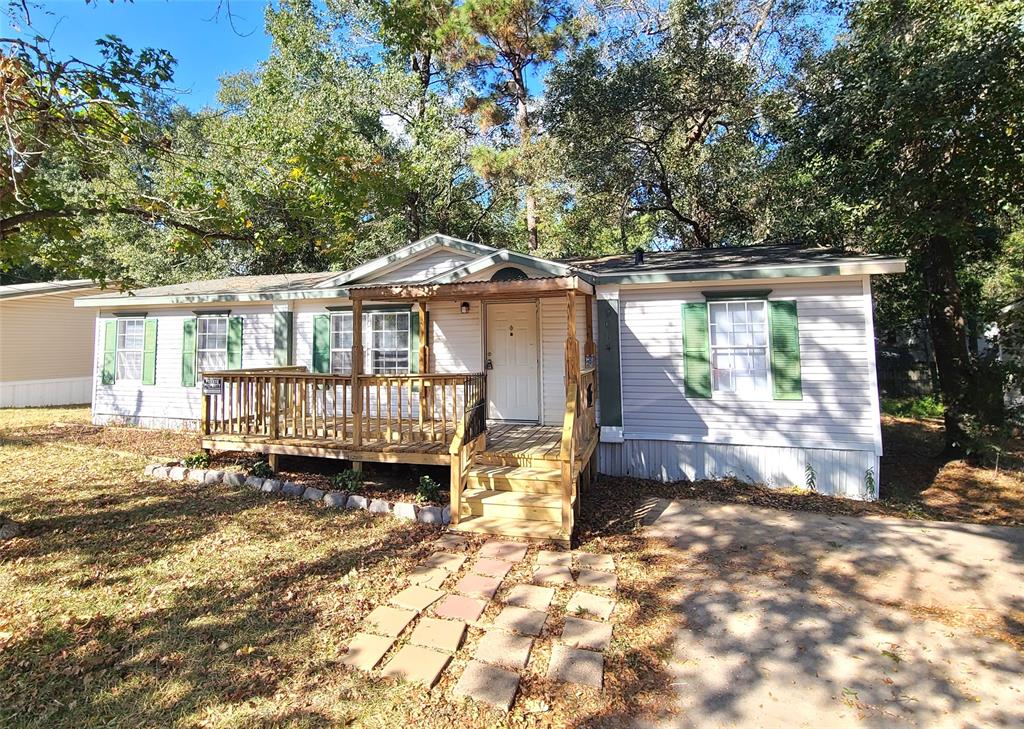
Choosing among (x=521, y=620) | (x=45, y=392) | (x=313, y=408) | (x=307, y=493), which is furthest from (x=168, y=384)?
(x=521, y=620)

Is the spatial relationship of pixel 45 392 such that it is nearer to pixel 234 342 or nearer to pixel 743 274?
pixel 234 342

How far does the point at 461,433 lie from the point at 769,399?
4625 mm

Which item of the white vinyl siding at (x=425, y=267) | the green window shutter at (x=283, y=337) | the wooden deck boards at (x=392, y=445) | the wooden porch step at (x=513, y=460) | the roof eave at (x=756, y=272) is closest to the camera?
the wooden porch step at (x=513, y=460)

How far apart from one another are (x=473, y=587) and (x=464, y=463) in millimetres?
1608

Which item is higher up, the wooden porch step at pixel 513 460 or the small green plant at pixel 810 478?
the wooden porch step at pixel 513 460

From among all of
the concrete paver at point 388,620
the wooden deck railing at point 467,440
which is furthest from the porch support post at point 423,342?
the concrete paver at point 388,620

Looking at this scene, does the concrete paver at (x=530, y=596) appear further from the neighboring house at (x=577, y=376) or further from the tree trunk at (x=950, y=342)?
the tree trunk at (x=950, y=342)

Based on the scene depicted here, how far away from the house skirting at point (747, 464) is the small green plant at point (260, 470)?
197 inches

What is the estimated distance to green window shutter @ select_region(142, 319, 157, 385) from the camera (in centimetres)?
1120

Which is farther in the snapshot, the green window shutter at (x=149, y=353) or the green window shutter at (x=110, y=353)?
the green window shutter at (x=110, y=353)

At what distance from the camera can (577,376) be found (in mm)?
5531

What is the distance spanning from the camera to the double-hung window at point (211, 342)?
1070 centimetres

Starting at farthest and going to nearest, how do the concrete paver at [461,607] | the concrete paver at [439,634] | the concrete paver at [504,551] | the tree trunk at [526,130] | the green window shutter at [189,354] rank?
the tree trunk at [526,130] → the green window shutter at [189,354] → the concrete paver at [504,551] → the concrete paver at [461,607] → the concrete paver at [439,634]

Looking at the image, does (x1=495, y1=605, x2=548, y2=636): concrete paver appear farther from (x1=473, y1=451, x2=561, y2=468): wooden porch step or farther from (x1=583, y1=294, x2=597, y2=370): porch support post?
(x1=583, y1=294, x2=597, y2=370): porch support post
